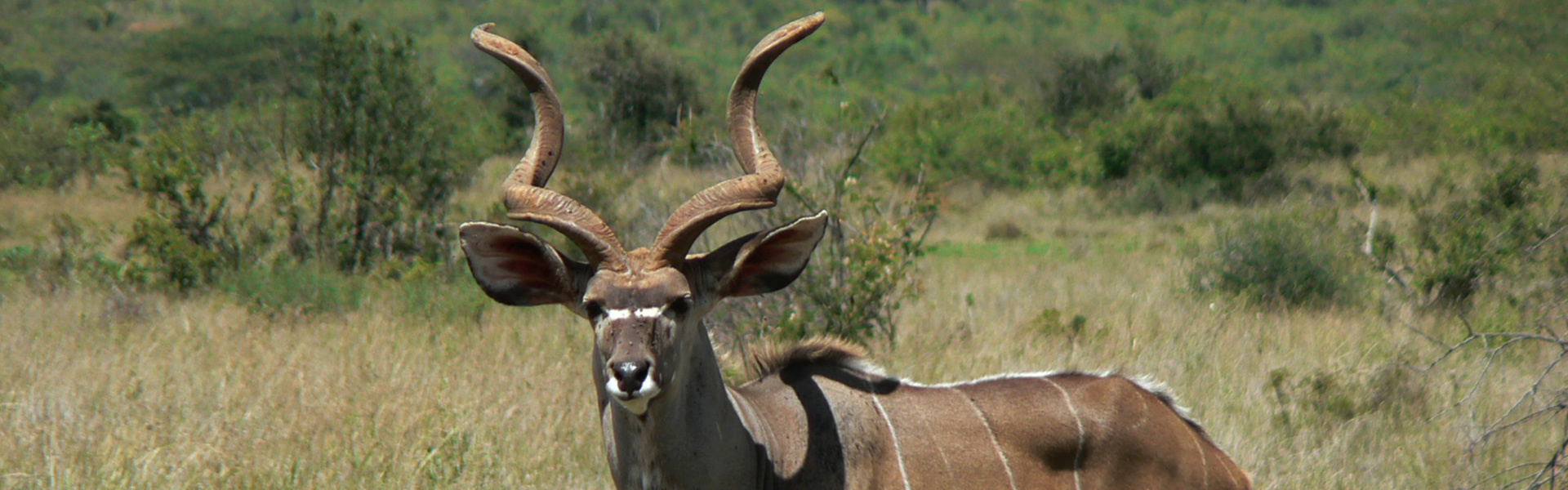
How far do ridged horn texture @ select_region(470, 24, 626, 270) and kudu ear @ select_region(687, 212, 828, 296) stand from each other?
0.25 meters

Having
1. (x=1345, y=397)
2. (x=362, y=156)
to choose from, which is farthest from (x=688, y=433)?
(x=362, y=156)

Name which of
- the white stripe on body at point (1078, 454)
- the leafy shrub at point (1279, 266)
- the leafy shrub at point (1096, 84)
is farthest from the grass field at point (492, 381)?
the leafy shrub at point (1096, 84)

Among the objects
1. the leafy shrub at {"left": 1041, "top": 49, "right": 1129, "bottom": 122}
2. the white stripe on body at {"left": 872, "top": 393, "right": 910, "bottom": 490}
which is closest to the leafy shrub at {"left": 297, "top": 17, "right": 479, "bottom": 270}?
the white stripe on body at {"left": 872, "top": 393, "right": 910, "bottom": 490}

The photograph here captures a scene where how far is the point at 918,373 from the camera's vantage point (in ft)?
22.3

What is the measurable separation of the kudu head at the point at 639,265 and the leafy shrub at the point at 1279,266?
6.71 metres

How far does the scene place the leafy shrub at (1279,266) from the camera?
372 inches

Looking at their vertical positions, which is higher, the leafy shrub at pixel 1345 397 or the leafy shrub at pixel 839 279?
the leafy shrub at pixel 839 279

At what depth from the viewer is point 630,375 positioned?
2.90m

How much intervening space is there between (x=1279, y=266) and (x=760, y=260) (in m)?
7.35

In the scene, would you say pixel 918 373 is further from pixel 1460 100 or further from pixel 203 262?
pixel 1460 100

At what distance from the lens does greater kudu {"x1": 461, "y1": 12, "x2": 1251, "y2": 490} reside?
10.4ft

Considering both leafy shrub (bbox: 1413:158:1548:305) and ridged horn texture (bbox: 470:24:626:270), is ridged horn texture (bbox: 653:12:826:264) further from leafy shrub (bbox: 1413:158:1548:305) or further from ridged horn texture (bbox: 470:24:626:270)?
leafy shrub (bbox: 1413:158:1548:305)

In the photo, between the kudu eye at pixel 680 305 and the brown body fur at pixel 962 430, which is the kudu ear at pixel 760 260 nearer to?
the kudu eye at pixel 680 305

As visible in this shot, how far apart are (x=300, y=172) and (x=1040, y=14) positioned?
236 feet
